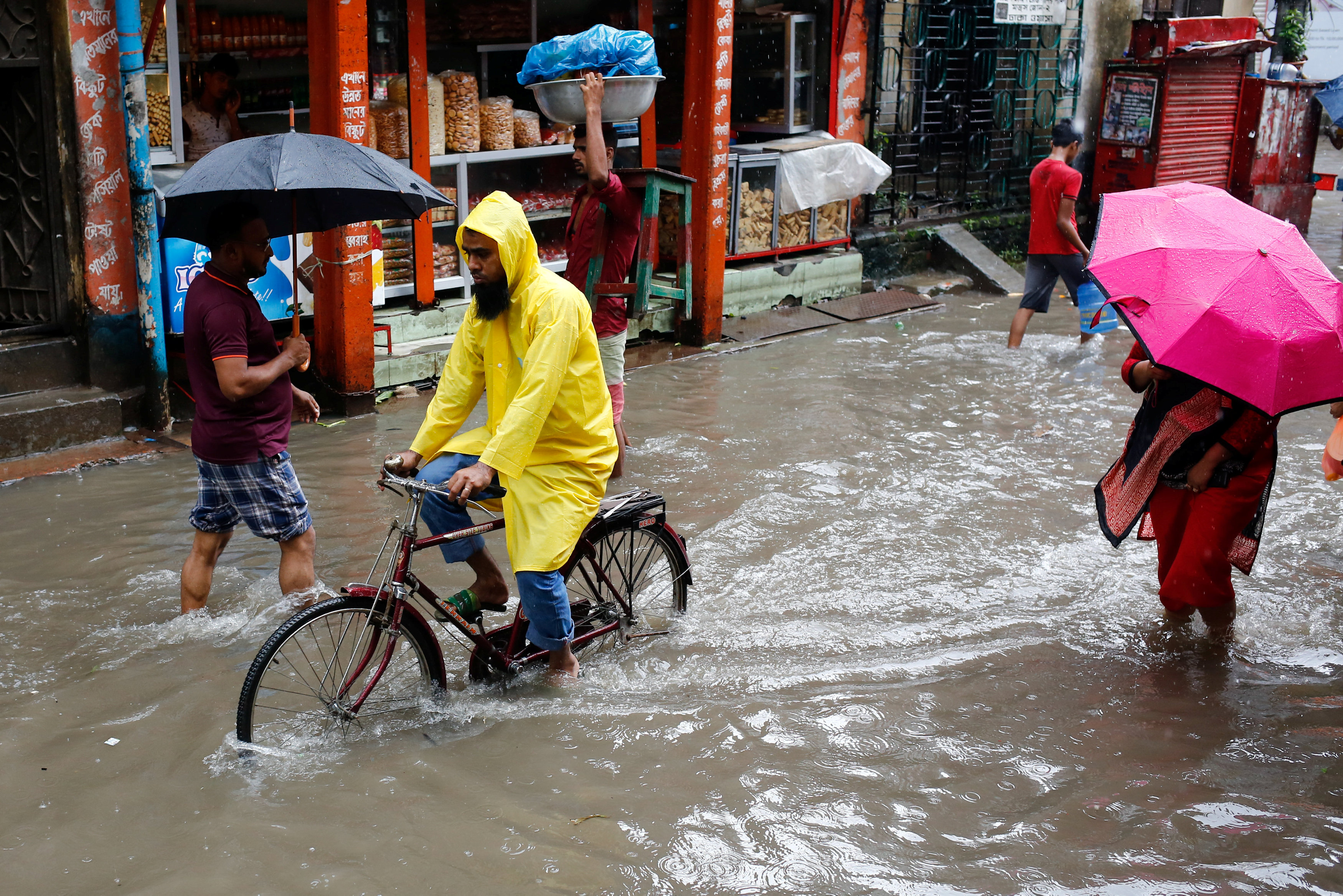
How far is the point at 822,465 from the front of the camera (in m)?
7.42

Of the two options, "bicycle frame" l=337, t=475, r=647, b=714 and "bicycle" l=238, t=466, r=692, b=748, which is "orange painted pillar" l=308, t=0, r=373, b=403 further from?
"bicycle frame" l=337, t=475, r=647, b=714

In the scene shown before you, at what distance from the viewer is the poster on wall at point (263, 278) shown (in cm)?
736

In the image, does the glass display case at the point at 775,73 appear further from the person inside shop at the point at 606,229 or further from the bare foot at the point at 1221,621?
the bare foot at the point at 1221,621

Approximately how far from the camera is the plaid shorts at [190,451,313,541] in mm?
4598

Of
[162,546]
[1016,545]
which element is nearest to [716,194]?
[1016,545]

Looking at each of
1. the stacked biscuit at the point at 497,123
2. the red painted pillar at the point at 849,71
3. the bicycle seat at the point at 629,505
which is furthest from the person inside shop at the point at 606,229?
the red painted pillar at the point at 849,71

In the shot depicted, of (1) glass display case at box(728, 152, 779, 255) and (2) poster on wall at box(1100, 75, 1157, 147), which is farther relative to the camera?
(2) poster on wall at box(1100, 75, 1157, 147)

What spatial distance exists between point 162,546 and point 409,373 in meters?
3.00

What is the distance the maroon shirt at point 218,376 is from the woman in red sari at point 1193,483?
3.33 m

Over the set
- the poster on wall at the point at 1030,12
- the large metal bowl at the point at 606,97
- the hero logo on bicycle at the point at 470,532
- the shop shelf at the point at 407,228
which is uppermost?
the poster on wall at the point at 1030,12

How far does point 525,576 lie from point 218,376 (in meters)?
1.37

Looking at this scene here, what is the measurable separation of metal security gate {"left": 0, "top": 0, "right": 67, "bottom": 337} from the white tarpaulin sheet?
630cm

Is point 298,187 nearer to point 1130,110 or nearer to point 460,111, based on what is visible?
point 460,111

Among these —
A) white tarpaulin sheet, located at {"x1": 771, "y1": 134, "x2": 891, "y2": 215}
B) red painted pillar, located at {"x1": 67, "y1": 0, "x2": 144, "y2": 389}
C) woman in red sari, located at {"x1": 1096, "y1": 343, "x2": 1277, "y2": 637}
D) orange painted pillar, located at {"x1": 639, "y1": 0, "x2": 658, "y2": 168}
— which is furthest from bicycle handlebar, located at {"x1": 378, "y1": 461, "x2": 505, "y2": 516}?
white tarpaulin sheet, located at {"x1": 771, "y1": 134, "x2": 891, "y2": 215}
